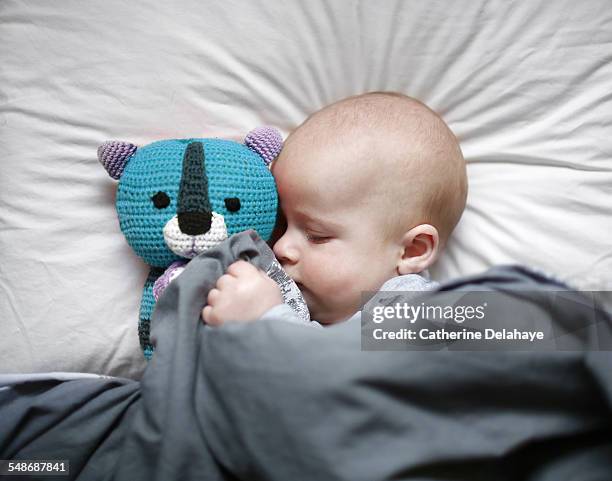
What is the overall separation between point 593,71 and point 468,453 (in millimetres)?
678

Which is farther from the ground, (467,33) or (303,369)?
(467,33)

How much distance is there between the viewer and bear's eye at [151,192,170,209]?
31.4 inches

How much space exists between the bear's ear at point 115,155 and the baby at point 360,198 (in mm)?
230

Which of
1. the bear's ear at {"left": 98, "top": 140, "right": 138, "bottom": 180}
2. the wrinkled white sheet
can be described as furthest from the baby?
the bear's ear at {"left": 98, "top": 140, "right": 138, "bottom": 180}

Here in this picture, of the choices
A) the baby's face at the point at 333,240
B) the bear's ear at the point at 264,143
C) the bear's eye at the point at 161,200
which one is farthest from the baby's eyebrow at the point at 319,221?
the bear's eye at the point at 161,200

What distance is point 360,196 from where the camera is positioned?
871 millimetres

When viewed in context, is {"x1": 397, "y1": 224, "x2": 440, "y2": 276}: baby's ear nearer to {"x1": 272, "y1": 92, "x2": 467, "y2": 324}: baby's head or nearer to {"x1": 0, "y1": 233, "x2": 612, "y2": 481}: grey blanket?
{"x1": 272, "y1": 92, "x2": 467, "y2": 324}: baby's head

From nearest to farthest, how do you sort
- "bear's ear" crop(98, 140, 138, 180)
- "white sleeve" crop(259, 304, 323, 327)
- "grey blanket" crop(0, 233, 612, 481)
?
"grey blanket" crop(0, 233, 612, 481) → "white sleeve" crop(259, 304, 323, 327) → "bear's ear" crop(98, 140, 138, 180)

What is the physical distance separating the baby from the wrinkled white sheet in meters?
0.11

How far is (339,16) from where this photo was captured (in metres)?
0.94

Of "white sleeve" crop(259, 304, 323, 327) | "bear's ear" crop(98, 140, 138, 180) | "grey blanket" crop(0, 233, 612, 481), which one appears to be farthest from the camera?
"bear's ear" crop(98, 140, 138, 180)

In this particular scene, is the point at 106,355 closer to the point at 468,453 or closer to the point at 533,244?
the point at 468,453

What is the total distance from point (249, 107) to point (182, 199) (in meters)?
0.24

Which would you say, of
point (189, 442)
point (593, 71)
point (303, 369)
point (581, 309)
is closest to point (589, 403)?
point (581, 309)
